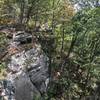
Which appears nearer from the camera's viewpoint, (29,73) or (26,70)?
(26,70)

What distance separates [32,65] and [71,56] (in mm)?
5798

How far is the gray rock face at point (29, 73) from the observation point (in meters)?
16.3

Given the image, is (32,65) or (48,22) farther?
(48,22)

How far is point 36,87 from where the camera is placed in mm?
18453

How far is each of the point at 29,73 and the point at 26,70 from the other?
38 cm

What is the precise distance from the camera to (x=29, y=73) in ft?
58.8

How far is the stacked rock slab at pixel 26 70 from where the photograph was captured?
16.3 metres

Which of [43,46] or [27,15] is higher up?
[27,15]

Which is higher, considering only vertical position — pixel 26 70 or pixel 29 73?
pixel 26 70

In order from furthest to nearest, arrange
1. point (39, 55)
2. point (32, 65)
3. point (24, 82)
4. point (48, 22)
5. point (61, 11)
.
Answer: point (48, 22)
point (61, 11)
point (39, 55)
point (32, 65)
point (24, 82)

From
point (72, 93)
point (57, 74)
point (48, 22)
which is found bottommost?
point (72, 93)

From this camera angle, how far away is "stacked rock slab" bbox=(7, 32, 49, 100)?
53.5 ft

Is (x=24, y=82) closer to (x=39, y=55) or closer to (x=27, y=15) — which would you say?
(x=39, y=55)

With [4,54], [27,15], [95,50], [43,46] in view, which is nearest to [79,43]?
[95,50]
